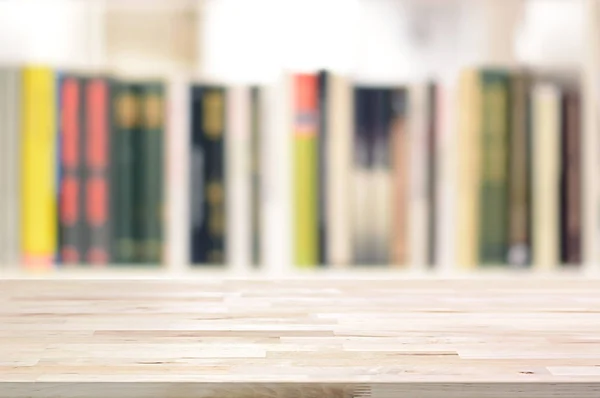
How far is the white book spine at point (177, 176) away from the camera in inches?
42.5

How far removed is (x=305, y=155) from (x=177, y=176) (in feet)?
0.69

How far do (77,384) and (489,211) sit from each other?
0.94 meters

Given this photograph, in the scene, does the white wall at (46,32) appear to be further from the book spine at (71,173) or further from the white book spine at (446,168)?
the white book spine at (446,168)

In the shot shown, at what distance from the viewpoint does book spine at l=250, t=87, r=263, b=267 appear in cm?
109

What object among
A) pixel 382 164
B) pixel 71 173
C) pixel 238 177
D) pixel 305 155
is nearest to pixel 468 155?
pixel 382 164

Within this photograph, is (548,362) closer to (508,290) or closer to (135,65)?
(508,290)

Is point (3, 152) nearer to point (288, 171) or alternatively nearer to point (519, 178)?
point (288, 171)

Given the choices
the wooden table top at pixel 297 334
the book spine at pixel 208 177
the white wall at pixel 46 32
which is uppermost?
the white wall at pixel 46 32

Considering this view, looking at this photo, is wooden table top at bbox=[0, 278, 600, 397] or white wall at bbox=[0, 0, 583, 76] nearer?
wooden table top at bbox=[0, 278, 600, 397]

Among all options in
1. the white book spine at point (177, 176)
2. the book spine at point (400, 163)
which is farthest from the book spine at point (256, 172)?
the book spine at point (400, 163)

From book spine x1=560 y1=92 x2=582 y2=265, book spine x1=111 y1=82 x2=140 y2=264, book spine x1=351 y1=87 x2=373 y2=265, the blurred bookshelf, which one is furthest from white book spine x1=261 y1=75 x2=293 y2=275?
book spine x1=560 y1=92 x2=582 y2=265

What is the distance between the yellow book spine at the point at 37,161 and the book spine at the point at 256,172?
32 centimetres

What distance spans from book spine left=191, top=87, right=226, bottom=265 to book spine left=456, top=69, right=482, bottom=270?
0.39 metres

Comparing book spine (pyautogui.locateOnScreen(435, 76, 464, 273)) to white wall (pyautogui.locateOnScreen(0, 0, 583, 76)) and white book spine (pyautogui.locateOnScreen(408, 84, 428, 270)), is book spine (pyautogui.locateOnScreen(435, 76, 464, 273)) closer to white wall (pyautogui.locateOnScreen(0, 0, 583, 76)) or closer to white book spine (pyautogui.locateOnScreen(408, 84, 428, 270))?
white book spine (pyautogui.locateOnScreen(408, 84, 428, 270))
